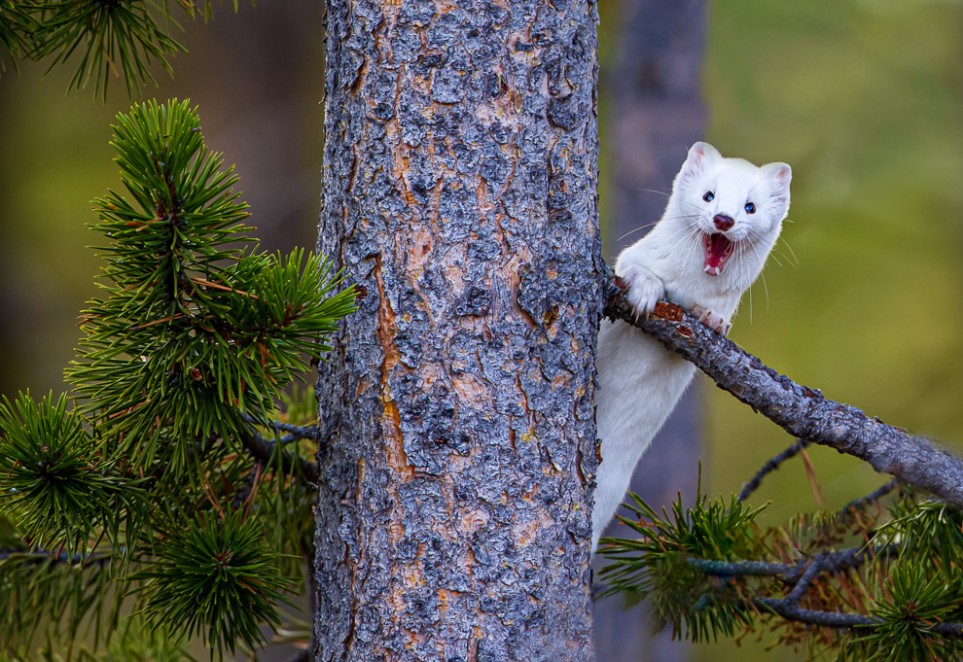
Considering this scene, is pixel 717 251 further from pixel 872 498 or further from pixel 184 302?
pixel 184 302

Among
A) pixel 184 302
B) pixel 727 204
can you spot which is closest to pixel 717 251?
pixel 727 204

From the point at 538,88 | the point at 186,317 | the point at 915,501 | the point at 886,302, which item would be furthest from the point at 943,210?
the point at 186,317

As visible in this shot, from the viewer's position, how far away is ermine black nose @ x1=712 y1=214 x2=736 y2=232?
2203 millimetres

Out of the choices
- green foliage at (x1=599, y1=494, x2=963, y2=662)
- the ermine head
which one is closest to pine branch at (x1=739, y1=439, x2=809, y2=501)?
green foliage at (x1=599, y1=494, x2=963, y2=662)

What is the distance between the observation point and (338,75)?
→ 1610mm

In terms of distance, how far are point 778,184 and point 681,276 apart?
13.5 inches

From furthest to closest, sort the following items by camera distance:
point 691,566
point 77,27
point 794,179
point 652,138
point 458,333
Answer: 1. point 794,179
2. point 652,138
3. point 691,566
4. point 77,27
5. point 458,333

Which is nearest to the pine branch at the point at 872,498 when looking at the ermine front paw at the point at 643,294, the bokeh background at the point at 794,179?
the ermine front paw at the point at 643,294

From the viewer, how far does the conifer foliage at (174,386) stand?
1.30 metres

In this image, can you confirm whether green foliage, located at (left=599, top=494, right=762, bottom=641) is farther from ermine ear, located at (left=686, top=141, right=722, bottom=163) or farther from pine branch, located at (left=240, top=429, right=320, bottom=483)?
ermine ear, located at (left=686, top=141, right=722, bottom=163)

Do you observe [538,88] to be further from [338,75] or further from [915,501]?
[915,501]

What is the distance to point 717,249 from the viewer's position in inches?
91.5

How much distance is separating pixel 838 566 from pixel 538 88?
112 cm

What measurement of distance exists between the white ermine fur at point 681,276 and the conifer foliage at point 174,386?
885 mm
